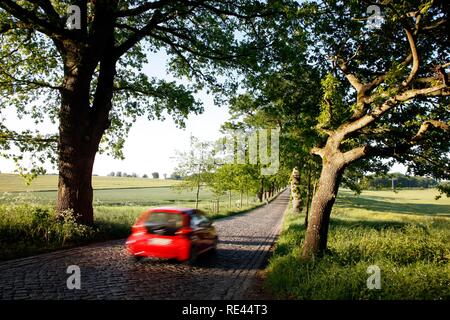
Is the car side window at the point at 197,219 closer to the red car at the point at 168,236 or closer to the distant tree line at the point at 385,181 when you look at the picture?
the red car at the point at 168,236

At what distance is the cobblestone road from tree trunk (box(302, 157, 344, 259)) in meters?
1.81

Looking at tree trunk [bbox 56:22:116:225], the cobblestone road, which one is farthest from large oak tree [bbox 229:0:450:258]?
tree trunk [bbox 56:22:116:225]

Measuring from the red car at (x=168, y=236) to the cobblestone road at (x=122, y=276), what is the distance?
41 centimetres

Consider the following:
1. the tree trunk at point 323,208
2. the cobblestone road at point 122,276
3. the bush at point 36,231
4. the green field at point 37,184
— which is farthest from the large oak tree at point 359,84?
the green field at point 37,184

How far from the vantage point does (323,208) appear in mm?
8398

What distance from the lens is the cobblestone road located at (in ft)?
20.0

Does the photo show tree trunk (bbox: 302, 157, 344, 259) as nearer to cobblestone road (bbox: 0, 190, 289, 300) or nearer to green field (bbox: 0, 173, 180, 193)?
cobblestone road (bbox: 0, 190, 289, 300)

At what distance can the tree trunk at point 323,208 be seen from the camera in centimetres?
828

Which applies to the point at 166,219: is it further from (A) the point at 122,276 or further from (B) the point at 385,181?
(B) the point at 385,181

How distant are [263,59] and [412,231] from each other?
446 inches

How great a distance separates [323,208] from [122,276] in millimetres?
5378

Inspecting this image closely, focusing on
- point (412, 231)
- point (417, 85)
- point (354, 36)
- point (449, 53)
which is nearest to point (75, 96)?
point (354, 36)

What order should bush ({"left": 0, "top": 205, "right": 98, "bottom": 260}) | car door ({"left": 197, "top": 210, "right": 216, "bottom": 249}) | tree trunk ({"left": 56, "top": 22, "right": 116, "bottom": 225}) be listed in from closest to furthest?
bush ({"left": 0, "top": 205, "right": 98, "bottom": 260}) → car door ({"left": 197, "top": 210, "right": 216, "bottom": 249}) → tree trunk ({"left": 56, "top": 22, "right": 116, "bottom": 225})
